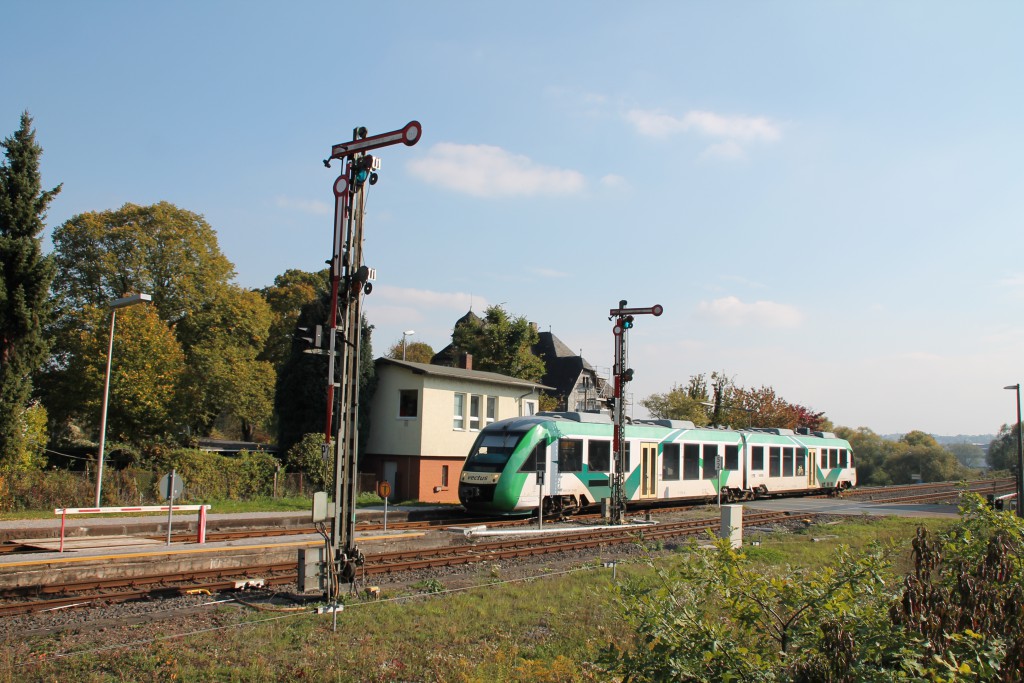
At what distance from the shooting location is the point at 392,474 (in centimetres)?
3103

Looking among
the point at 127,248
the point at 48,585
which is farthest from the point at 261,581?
the point at 127,248

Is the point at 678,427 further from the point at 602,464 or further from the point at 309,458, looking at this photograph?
the point at 309,458

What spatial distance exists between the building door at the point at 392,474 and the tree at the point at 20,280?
1248cm

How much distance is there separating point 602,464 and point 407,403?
9860 millimetres

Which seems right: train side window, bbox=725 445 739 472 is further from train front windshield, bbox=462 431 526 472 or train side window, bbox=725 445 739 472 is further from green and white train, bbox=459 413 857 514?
train front windshield, bbox=462 431 526 472

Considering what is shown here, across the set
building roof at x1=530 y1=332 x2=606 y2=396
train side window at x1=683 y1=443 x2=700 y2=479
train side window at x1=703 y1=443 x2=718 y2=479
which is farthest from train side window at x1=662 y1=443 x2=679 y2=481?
building roof at x1=530 y1=332 x2=606 y2=396

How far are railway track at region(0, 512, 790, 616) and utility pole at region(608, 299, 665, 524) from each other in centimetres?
107

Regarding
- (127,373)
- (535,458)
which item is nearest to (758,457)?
(535,458)

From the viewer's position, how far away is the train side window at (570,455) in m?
22.8

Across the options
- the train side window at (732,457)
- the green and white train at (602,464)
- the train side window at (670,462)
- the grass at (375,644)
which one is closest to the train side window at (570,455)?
the green and white train at (602,464)

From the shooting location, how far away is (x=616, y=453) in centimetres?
2200

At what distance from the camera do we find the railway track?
11.1 m

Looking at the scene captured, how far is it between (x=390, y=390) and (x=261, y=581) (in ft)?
64.3

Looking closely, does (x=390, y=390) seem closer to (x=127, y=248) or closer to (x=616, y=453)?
(x=616, y=453)
